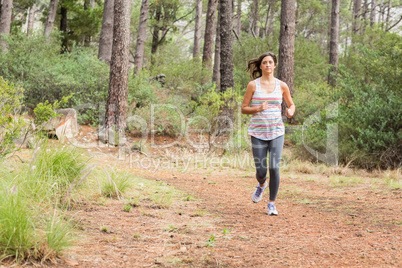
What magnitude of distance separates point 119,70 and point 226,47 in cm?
387

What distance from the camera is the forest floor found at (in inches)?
126

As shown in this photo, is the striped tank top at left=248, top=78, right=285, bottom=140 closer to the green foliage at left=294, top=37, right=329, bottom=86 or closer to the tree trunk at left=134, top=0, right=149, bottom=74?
the tree trunk at left=134, top=0, right=149, bottom=74

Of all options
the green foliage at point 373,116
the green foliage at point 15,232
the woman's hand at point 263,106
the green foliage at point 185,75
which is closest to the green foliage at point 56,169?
the green foliage at point 15,232

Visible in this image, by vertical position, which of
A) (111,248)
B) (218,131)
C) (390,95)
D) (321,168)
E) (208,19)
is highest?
(208,19)

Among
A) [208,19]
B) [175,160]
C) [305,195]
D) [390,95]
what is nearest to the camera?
[305,195]

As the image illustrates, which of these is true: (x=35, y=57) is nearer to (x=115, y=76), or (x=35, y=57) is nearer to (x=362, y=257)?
(x=115, y=76)

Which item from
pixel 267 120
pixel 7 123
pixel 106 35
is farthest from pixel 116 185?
pixel 106 35

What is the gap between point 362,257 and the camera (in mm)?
3293

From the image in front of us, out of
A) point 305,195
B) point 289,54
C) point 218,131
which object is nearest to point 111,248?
point 305,195

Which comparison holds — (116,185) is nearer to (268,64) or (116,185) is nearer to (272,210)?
(272,210)

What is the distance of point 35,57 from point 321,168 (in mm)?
9208

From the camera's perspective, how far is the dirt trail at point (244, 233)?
3178 millimetres

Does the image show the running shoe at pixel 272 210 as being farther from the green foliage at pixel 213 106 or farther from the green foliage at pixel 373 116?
the green foliage at pixel 213 106

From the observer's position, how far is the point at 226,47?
12.9 m
